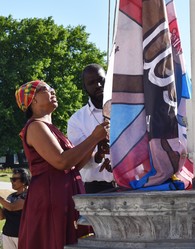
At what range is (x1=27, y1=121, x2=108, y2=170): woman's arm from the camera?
3508 millimetres

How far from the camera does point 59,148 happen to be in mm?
3539

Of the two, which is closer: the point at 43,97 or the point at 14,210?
Answer: the point at 43,97

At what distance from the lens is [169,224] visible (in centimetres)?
262

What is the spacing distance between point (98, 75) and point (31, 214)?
1.18 m

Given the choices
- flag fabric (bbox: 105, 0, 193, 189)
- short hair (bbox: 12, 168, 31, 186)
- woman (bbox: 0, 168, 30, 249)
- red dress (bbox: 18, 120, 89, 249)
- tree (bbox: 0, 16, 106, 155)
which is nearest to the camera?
flag fabric (bbox: 105, 0, 193, 189)

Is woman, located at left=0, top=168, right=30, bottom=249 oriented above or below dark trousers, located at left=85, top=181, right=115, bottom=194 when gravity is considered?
below

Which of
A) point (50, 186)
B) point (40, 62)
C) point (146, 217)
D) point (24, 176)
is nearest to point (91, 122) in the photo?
point (50, 186)

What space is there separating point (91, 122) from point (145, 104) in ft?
5.10

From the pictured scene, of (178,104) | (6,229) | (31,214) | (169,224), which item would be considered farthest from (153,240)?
(6,229)

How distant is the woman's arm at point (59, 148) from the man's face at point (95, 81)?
878 millimetres

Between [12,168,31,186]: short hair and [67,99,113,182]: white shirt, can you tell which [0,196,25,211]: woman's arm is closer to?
[12,168,31,186]: short hair

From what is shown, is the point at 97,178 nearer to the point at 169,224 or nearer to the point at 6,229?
the point at 169,224

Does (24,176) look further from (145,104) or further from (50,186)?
(145,104)

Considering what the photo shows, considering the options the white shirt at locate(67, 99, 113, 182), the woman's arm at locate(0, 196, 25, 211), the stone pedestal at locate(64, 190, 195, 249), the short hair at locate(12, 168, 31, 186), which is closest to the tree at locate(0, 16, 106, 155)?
the short hair at locate(12, 168, 31, 186)
